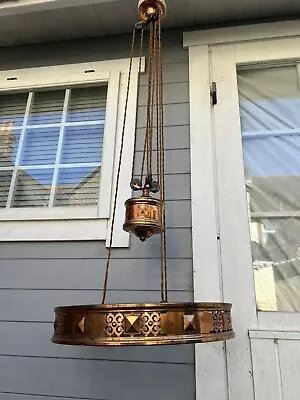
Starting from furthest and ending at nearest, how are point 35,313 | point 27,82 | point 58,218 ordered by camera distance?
point 27,82 → point 58,218 → point 35,313

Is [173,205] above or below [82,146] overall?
below

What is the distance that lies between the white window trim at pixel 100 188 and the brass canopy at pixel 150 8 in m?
0.39

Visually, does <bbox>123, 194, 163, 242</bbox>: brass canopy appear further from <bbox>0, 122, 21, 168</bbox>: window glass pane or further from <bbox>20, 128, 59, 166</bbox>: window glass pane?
<bbox>0, 122, 21, 168</bbox>: window glass pane

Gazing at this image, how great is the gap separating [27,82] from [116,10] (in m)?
0.57

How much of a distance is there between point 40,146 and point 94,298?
79 cm

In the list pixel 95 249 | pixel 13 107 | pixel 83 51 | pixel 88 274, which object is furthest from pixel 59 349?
pixel 83 51

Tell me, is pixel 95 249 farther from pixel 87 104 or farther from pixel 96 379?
pixel 87 104

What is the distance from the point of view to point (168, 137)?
1.47 meters

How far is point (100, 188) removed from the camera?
1.43 meters

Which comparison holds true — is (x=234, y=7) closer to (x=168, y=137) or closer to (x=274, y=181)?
(x=168, y=137)

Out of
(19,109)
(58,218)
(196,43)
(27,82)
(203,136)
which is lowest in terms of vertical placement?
(58,218)

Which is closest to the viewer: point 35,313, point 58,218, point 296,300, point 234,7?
point 296,300

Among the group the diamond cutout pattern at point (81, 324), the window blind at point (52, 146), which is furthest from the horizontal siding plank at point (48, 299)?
the diamond cutout pattern at point (81, 324)

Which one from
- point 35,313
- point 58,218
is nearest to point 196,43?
point 58,218
